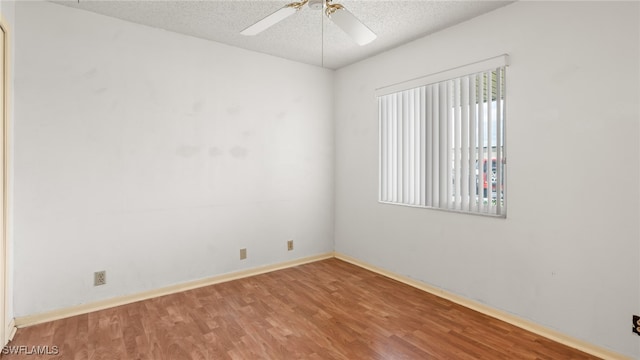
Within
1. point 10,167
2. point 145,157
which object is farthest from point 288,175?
point 10,167

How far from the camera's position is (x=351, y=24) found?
6.50ft

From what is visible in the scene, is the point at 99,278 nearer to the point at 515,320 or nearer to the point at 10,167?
the point at 10,167

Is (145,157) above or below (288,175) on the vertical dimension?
above

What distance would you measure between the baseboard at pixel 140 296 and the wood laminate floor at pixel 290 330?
8 centimetres

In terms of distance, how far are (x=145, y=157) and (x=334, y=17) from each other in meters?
2.26

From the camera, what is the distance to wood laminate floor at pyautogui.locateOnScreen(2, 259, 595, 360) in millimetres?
2199

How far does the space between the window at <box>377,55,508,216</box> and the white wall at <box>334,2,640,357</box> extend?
113mm

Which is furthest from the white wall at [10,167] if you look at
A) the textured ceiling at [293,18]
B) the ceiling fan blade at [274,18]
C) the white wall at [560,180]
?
the white wall at [560,180]

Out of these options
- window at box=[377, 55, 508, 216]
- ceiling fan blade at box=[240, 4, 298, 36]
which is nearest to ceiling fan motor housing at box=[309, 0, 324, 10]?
ceiling fan blade at box=[240, 4, 298, 36]

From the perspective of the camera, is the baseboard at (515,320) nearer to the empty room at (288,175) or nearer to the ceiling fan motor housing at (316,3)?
the empty room at (288,175)

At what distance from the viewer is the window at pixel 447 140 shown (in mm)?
2762

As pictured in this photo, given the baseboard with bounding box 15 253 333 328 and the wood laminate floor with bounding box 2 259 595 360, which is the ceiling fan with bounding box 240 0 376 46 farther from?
the baseboard with bounding box 15 253 333 328

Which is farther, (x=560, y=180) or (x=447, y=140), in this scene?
(x=447, y=140)

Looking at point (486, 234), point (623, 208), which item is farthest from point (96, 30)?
point (623, 208)
